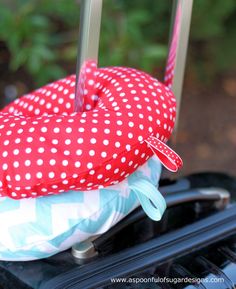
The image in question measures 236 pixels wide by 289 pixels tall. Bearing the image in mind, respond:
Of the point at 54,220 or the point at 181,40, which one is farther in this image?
the point at 181,40

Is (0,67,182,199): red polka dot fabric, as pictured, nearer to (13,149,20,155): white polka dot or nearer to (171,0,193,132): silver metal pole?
(13,149,20,155): white polka dot

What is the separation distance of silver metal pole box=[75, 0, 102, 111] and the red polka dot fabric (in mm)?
56

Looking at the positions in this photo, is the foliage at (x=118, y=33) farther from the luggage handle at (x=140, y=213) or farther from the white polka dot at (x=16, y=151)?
the white polka dot at (x=16, y=151)

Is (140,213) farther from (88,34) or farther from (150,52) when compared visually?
(150,52)

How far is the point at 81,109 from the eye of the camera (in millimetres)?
905

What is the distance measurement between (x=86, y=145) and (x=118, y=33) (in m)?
1.30

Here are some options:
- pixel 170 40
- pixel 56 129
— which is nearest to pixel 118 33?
pixel 170 40

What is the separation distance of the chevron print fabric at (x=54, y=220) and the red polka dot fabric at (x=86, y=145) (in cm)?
4

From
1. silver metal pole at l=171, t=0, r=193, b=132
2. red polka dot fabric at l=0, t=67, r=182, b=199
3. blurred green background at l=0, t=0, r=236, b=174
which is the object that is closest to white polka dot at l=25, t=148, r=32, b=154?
red polka dot fabric at l=0, t=67, r=182, b=199

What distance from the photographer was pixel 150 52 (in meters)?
2.06

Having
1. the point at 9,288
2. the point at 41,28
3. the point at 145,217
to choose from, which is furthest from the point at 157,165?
the point at 41,28

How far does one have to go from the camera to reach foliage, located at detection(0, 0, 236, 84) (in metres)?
1.94

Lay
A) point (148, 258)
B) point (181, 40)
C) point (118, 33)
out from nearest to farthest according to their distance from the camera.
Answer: point (148, 258)
point (181, 40)
point (118, 33)

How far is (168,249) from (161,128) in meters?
0.20
